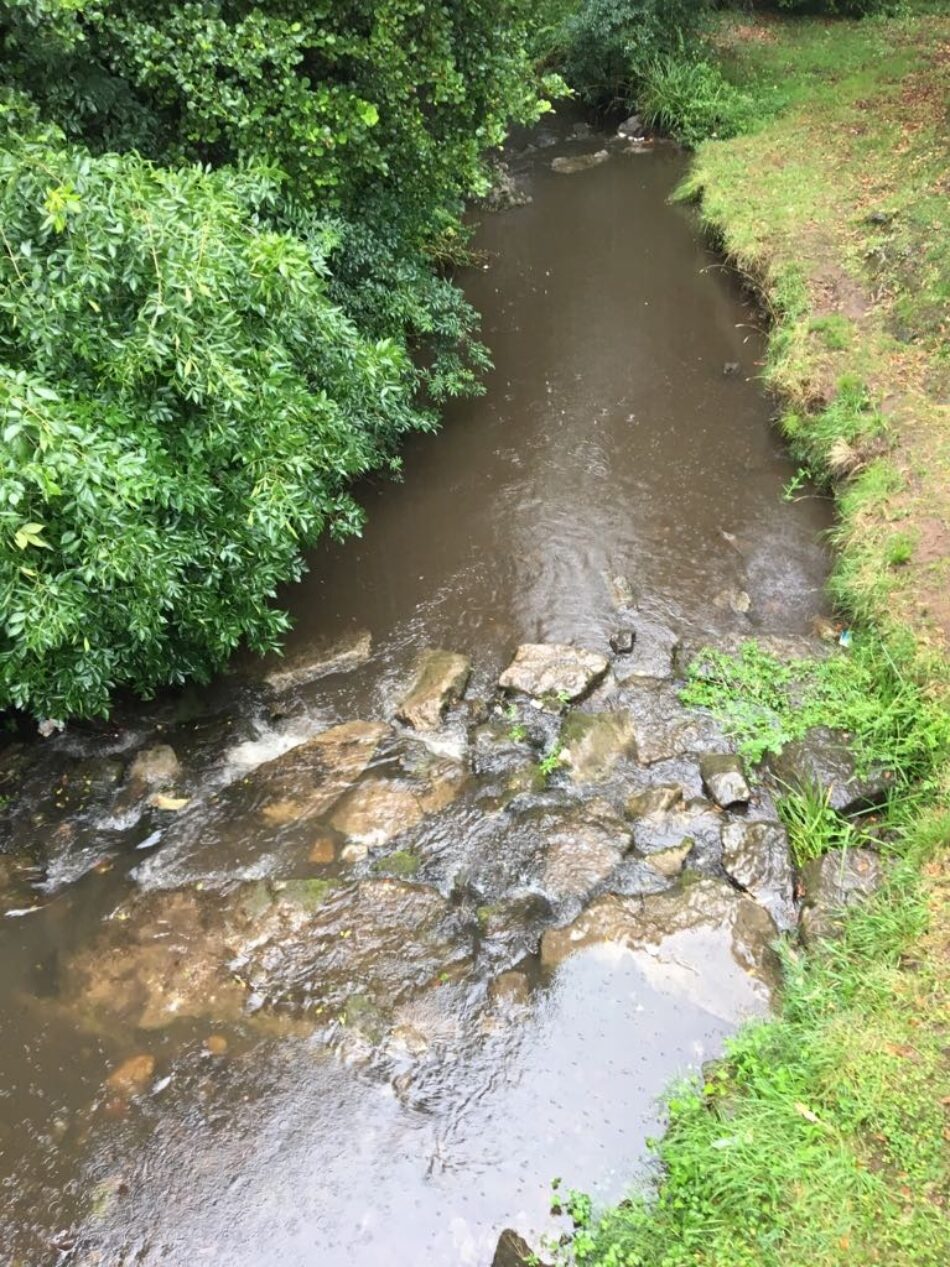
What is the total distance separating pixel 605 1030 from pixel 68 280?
5.36 metres

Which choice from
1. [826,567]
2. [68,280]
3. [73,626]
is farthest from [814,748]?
[68,280]

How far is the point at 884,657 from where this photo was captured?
6.80 meters

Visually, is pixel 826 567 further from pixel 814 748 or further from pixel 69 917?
pixel 69 917

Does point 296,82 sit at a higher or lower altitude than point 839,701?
higher

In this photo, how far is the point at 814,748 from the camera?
254 inches

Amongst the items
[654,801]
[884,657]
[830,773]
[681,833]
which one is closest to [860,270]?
[884,657]

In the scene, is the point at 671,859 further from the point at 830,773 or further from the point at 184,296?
the point at 184,296

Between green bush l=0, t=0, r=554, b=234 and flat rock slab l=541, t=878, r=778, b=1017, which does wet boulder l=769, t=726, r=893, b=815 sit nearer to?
flat rock slab l=541, t=878, r=778, b=1017

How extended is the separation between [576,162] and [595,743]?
643 inches

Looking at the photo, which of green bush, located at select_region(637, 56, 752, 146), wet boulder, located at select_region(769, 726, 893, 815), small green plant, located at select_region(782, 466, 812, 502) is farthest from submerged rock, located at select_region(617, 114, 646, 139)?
wet boulder, located at select_region(769, 726, 893, 815)

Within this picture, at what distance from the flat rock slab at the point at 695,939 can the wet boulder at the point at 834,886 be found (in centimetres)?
27

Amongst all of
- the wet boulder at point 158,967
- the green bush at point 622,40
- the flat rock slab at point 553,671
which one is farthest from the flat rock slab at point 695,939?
the green bush at point 622,40

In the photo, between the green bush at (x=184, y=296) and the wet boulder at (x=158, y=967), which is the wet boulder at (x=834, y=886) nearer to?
the wet boulder at (x=158, y=967)

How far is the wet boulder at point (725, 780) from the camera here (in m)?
6.24
